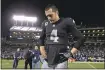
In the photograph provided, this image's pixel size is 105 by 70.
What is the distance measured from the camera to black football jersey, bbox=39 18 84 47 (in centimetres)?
543

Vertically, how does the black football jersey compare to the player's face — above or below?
below

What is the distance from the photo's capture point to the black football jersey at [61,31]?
543 centimetres

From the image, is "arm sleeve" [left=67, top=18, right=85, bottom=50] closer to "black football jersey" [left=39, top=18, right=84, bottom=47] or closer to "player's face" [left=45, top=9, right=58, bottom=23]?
"black football jersey" [left=39, top=18, right=84, bottom=47]

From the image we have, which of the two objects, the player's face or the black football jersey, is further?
the black football jersey

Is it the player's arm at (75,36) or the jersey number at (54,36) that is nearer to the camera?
the player's arm at (75,36)

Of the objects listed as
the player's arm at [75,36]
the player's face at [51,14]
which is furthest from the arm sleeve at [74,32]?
the player's face at [51,14]

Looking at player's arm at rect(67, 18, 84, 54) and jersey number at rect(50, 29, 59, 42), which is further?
jersey number at rect(50, 29, 59, 42)

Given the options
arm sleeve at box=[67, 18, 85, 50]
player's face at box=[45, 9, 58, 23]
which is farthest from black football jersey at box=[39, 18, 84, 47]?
player's face at box=[45, 9, 58, 23]

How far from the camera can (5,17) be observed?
329ft

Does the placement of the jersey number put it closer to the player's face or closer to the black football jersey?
the black football jersey

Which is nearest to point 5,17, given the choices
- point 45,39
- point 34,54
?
point 34,54

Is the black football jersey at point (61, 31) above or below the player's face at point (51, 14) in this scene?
below

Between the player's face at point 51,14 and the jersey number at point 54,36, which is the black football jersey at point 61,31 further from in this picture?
the player's face at point 51,14

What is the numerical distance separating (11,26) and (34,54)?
256 feet
